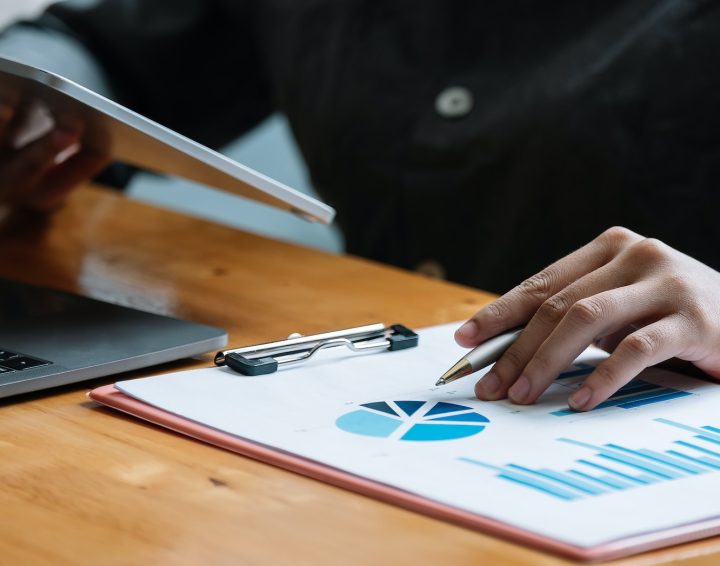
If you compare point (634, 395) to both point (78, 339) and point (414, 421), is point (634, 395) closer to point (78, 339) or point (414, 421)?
point (414, 421)

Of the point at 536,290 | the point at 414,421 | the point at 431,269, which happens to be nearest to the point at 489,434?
the point at 414,421

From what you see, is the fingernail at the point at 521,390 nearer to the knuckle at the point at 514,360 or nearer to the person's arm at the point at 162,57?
the knuckle at the point at 514,360

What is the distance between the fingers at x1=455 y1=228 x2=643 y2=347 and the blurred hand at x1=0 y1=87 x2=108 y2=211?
1.24 ft

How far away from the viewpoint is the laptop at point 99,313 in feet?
2.16

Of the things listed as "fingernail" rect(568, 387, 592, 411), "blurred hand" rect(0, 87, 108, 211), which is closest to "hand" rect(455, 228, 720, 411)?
"fingernail" rect(568, 387, 592, 411)

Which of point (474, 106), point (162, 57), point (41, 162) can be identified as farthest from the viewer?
point (162, 57)

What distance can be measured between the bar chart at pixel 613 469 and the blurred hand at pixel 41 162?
1.66ft

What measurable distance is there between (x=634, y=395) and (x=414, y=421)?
0.15 meters

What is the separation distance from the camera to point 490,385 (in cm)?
64

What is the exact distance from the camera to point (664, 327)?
0.64 m

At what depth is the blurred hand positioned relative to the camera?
0.95 meters

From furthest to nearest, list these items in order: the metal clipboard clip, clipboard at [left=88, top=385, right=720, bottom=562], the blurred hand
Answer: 1. the blurred hand
2. the metal clipboard clip
3. clipboard at [left=88, top=385, right=720, bottom=562]

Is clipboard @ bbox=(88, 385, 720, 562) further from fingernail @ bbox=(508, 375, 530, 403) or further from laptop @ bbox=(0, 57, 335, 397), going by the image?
fingernail @ bbox=(508, 375, 530, 403)

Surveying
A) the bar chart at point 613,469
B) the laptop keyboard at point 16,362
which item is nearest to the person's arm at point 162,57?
the laptop keyboard at point 16,362
